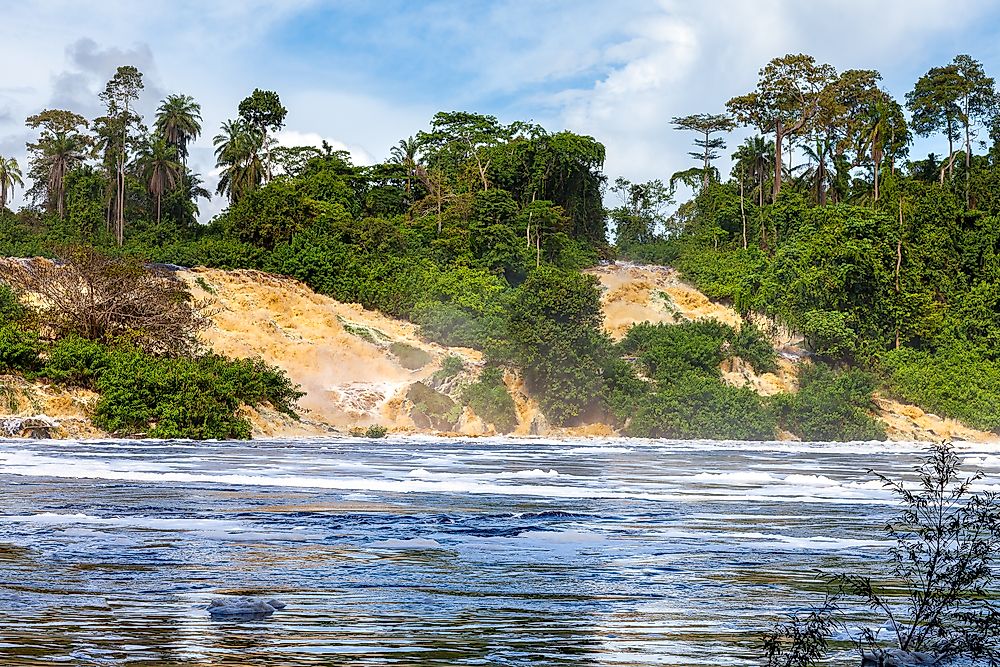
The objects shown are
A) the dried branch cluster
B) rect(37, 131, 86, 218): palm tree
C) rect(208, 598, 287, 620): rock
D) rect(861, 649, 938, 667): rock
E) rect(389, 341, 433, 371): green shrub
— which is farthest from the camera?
rect(37, 131, 86, 218): palm tree

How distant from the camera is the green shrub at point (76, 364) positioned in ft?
125

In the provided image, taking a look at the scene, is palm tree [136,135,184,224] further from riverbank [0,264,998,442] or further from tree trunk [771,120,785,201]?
tree trunk [771,120,785,201]

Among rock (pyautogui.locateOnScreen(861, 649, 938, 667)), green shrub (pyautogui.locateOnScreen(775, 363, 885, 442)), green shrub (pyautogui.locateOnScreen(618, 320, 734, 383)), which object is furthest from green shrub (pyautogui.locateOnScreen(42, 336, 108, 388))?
rock (pyautogui.locateOnScreen(861, 649, 938, 667))

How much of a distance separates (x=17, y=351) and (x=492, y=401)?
60.7 feet

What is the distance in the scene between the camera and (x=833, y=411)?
47.7m

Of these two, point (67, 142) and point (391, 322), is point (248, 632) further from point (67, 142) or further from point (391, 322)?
point (67, 142)

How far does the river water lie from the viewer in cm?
759

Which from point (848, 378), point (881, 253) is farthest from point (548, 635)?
point (881, 253)

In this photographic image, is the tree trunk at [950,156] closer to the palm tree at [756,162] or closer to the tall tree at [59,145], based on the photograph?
the palm tree at [756,162]

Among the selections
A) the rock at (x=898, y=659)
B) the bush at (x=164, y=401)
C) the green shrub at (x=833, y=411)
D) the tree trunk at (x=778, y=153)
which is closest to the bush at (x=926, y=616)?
the rock at (x=898, y=659)

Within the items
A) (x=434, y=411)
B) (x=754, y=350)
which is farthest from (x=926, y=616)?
(x=754, y=350)

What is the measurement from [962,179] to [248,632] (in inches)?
2998

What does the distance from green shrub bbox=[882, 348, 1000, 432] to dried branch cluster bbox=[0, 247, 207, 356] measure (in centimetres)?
3211

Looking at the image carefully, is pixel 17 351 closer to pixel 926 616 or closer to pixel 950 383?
pixel 926 616
